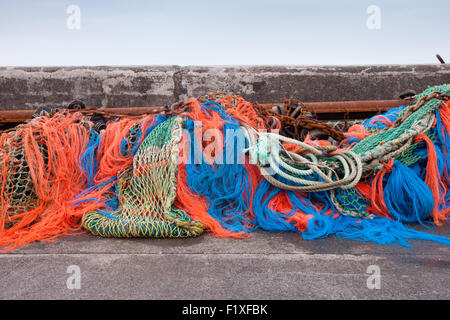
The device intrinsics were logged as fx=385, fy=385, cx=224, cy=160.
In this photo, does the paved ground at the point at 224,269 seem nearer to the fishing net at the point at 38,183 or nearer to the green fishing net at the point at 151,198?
the green fishing net at the point at 151,198

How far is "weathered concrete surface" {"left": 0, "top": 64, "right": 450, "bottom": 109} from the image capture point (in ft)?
14.0

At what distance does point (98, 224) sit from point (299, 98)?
9.68ft

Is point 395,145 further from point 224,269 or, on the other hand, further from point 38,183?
point 38,183

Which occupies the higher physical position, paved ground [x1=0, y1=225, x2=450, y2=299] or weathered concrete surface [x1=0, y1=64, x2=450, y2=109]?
weathered concrete surface [x1=0, y1=64, x2=450, y2=109]

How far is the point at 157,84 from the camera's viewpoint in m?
4.32

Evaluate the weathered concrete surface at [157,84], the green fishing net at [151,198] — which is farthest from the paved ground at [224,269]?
the weathered concrete surface at [157,84]

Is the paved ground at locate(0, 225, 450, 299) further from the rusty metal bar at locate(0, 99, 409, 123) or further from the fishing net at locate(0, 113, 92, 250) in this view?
the rusty metal bar at locate(0, 99, 409, 123)

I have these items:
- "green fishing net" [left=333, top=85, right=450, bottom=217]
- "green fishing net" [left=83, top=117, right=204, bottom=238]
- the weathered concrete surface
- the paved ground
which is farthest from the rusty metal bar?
the paved ground

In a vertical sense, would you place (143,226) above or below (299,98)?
below

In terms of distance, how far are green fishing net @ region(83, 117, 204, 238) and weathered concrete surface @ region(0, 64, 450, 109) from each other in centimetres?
178

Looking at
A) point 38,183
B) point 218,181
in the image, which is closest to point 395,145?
point 218,181

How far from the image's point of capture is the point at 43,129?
2545 millimetres

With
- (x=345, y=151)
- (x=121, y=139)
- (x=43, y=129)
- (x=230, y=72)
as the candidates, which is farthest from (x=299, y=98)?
(x=43, y=129)

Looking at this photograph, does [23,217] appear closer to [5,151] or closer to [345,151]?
[5,151]
